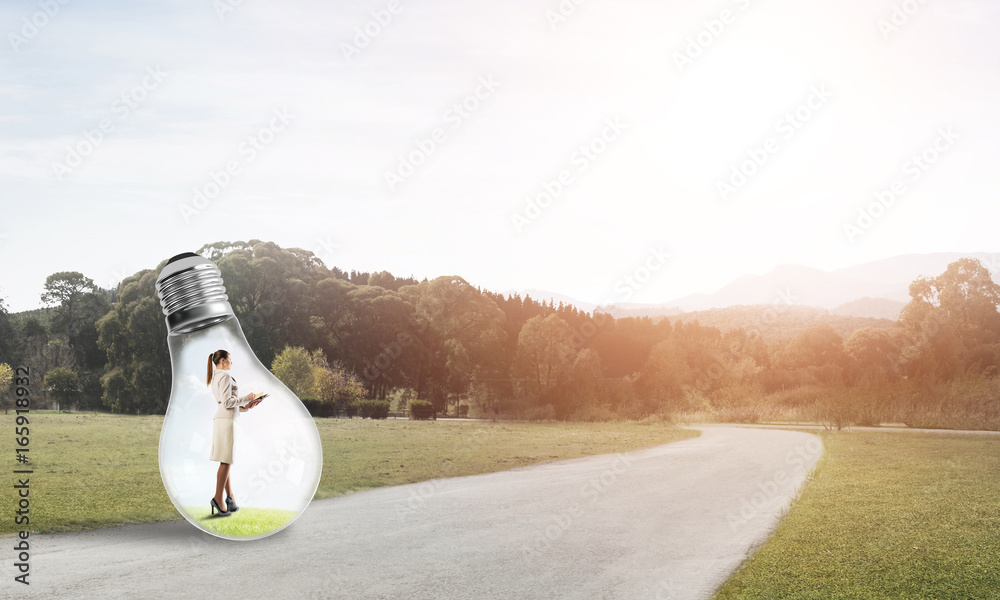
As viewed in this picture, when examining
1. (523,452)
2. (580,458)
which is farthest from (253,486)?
(523,452)

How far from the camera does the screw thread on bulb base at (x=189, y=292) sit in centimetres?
352

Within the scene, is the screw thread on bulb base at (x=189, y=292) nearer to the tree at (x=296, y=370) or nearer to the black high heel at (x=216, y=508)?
the black high heel at (x=216, y=508)

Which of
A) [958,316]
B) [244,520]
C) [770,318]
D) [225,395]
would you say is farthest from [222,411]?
[770,318]

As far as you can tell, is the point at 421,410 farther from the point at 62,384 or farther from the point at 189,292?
the point at 189,292

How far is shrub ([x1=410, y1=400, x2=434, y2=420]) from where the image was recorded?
4209cm

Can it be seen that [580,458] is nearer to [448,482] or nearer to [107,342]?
[448,482]

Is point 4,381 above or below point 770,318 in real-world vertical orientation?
below

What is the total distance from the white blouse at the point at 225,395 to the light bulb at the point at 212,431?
0.03 meters

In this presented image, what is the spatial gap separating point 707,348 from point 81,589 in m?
50.1

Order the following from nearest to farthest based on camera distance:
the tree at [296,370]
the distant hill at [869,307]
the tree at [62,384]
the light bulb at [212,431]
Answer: the light bulb at [212,431] → the tree at [296,370] → the tree at [62,384] → the distant hill at [869,307]

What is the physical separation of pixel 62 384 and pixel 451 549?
50.2 m

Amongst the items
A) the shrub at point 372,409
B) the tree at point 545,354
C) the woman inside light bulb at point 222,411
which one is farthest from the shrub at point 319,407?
the woman inside light bulb at point 222,411

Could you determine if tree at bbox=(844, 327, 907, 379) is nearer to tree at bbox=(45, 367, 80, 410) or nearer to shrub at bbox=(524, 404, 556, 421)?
shrub at bbox=(524, 404, 556, 421)

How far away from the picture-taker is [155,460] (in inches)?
667
